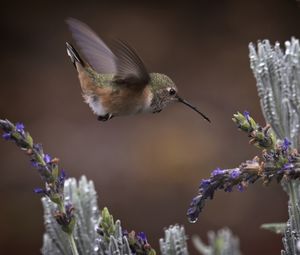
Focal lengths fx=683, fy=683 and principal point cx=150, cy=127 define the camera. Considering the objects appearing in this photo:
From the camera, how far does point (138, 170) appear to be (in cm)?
827

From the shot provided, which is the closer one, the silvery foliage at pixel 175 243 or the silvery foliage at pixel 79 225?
the silvery foliage at pixel 175 243

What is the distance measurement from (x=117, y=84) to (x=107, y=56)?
288mm

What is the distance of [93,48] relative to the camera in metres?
2.50

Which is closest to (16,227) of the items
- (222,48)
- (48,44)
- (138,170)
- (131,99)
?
(138,170)

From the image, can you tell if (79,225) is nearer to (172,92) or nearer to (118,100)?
(118,100)

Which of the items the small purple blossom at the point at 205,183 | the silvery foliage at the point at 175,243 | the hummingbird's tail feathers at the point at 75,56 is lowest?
the silvery foliage at the point at 175,243

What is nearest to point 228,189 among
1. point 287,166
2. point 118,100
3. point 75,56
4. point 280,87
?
point 287,166

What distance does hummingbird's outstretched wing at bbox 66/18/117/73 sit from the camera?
2.42 metres

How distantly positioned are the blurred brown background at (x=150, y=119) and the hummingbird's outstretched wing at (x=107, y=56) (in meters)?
5.21

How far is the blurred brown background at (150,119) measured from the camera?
315 inches

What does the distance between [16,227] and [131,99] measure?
555 centimetres

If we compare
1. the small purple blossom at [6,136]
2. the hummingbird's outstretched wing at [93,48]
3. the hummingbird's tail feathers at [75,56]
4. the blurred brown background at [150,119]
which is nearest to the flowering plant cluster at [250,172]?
the small purple blossom at [6,136]

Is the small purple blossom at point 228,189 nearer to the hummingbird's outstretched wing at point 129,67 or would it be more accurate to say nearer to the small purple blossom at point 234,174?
the small purple blossom at point 234,174

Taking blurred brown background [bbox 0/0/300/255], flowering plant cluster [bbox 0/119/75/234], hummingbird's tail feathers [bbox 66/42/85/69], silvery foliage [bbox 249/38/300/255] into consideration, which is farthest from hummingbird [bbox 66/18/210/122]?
blurred brown background [bbox 0/0/300/255]
